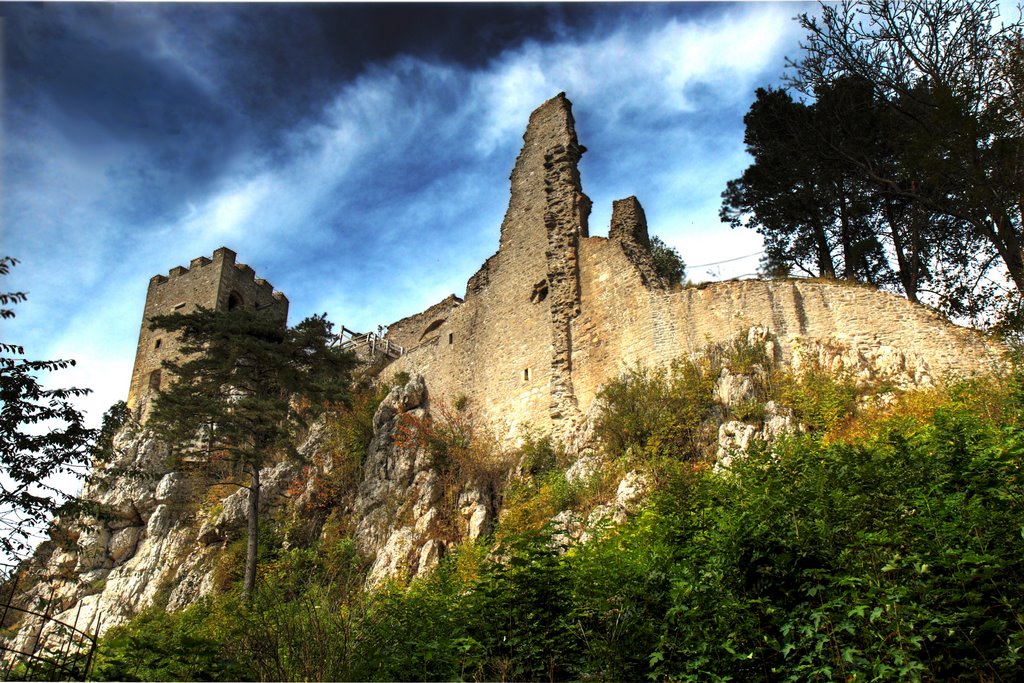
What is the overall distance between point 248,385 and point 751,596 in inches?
534

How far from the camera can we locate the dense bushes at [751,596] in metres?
6.05

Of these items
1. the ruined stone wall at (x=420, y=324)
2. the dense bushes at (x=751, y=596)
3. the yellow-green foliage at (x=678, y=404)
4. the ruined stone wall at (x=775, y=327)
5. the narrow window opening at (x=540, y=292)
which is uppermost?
the ruined stone wall at (x=420, y=324)

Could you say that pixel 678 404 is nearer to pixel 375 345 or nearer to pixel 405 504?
pixel 405 504

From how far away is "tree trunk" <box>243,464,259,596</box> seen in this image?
46.9 feet

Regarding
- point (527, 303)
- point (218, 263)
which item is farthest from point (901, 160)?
point (218, 263)

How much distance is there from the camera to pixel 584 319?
54.4 feet

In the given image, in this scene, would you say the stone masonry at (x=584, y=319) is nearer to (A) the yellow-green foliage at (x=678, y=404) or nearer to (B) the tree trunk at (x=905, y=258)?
(A) the yellow-green foliage at (x=678, y=404)

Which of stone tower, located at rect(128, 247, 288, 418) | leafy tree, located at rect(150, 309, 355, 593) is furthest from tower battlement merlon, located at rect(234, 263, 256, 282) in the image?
leafy tree, located at rect(150, 309, 355, 593)

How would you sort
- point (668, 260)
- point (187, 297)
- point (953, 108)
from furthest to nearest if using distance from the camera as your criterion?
point (187, 297) < point (668, 260) < point (953, 108)

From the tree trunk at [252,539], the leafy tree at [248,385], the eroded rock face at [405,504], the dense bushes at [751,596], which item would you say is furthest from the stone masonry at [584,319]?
the tree trunk at [252,539]

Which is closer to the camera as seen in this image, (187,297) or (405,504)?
(405,504)

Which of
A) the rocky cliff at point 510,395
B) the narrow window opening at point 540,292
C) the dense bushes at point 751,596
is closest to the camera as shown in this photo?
the dense bushes at point 751,596

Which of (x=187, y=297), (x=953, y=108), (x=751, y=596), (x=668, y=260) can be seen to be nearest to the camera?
(x=751, y=596)

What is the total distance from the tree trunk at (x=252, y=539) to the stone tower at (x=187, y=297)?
44.9ft
